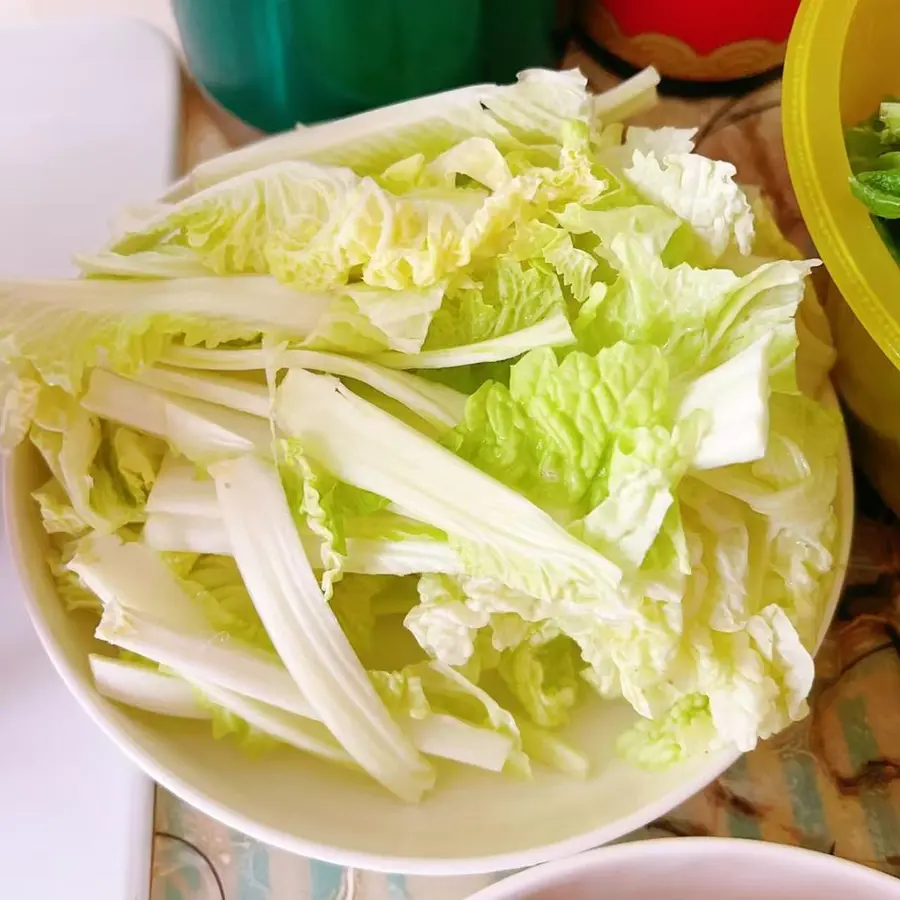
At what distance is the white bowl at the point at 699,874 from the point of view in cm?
45

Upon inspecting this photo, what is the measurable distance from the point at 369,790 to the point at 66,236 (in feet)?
1.53

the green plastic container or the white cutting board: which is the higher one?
the green plastic container

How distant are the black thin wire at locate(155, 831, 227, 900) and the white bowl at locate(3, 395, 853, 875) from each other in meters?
0.08

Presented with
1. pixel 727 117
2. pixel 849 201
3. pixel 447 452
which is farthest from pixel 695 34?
pixel 447 452

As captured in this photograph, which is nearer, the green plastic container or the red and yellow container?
the green plastic container

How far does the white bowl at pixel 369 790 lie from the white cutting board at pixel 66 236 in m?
0.09

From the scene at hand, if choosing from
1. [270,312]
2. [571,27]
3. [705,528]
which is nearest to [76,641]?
[270,312]

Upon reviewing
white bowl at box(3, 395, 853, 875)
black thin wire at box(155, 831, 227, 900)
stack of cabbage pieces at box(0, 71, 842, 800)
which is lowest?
black thin wire at box(155, 831, 227, 900)

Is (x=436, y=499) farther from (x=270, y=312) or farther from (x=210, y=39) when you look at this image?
(x=210, y=39)

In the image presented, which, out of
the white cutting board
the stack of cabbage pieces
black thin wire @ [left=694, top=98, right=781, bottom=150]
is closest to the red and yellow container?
black thin wire @ [left=694, top=98, right=781, bottom=150]

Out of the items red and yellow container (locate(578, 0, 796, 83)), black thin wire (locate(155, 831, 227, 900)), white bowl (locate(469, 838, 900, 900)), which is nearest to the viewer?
white bowl (locate(469, 838, 900, 900))

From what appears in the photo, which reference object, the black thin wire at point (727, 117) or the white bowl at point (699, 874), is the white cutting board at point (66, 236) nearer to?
the white bowl at point (699, 874)

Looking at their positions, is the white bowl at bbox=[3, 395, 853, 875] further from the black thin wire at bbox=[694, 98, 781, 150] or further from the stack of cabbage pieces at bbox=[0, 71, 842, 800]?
the black thin wire at bbox=[694, 98, 781, 150]

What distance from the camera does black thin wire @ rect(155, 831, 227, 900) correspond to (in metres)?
0.56
